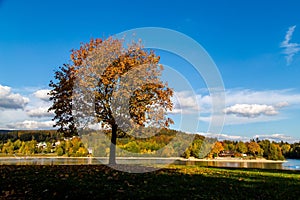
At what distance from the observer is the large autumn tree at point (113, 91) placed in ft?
72.2

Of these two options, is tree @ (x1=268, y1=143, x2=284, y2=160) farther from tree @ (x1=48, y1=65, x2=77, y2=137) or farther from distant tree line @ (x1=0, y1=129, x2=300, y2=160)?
tree @ (x1=48, y1=65, x2=77, y2=137)

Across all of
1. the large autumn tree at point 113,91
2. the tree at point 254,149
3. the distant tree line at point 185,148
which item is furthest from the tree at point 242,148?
the large autumn tree at point 113,91

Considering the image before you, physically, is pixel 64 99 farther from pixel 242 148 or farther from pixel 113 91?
pixel 242 148

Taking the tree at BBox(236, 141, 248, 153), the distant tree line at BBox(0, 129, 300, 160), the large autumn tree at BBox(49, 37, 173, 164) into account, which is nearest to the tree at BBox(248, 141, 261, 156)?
the distant tree line at BBox(0, 129, 300, 160)

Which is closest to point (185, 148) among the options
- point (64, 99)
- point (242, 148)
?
point (64, 99)

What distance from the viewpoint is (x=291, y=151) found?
165125 millimetres

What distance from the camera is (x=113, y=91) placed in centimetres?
2208

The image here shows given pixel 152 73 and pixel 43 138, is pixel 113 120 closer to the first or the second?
pixel 152 73

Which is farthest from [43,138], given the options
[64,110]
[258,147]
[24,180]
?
[24,180]

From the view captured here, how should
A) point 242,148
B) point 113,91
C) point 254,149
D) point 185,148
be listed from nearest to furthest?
point 113,91
point 185,148
point 254,149
point 242,148

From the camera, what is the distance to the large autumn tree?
72.2ft

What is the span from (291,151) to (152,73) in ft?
545

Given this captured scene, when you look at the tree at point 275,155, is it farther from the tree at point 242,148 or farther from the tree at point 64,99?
the tree at point 64,99

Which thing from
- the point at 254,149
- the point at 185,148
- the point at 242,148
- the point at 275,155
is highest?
the point at 185,148
